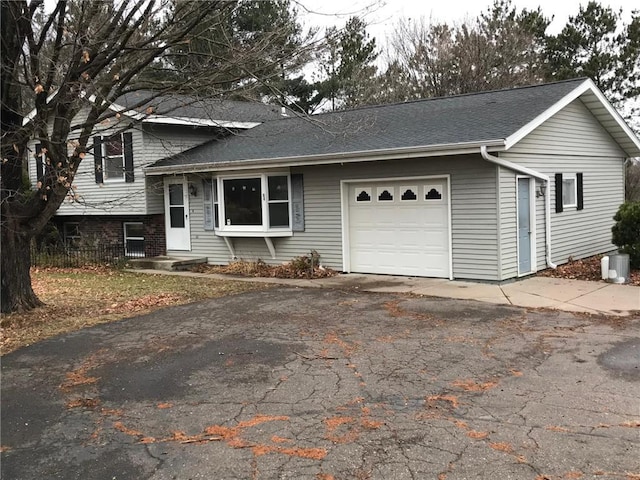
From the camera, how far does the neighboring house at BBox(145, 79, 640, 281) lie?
37.7ft

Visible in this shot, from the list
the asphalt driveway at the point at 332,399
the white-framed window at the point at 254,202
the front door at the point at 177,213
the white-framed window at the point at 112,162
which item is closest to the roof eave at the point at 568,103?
the asphalt driveway at the point at 332,399

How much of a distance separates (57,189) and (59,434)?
5047 mm

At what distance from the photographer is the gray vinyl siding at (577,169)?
1261cm

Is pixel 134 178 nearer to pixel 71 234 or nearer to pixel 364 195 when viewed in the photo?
pixel 71 234

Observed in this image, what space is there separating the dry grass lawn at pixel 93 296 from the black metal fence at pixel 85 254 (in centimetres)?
80

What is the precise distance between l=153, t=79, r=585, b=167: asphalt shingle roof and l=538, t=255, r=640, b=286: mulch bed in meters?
3.27

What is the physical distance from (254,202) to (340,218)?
2.39m

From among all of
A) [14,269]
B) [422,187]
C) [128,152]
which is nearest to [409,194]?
[422,187]

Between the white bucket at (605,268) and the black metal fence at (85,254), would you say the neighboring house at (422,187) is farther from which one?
the black metal fence at (85,254)

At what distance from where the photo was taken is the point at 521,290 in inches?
416

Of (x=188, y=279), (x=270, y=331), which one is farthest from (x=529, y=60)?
(x=270, y=331)

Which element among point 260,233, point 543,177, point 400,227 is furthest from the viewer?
point 260,233

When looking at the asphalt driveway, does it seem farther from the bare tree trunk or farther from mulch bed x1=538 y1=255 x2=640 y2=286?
mulch bed x1=538 y1=255 x2=640 y2=286

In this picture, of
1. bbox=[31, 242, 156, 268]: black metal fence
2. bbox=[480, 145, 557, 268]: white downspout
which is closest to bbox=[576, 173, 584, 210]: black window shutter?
bbox=[480, 145, 557, 268]: white downspout
